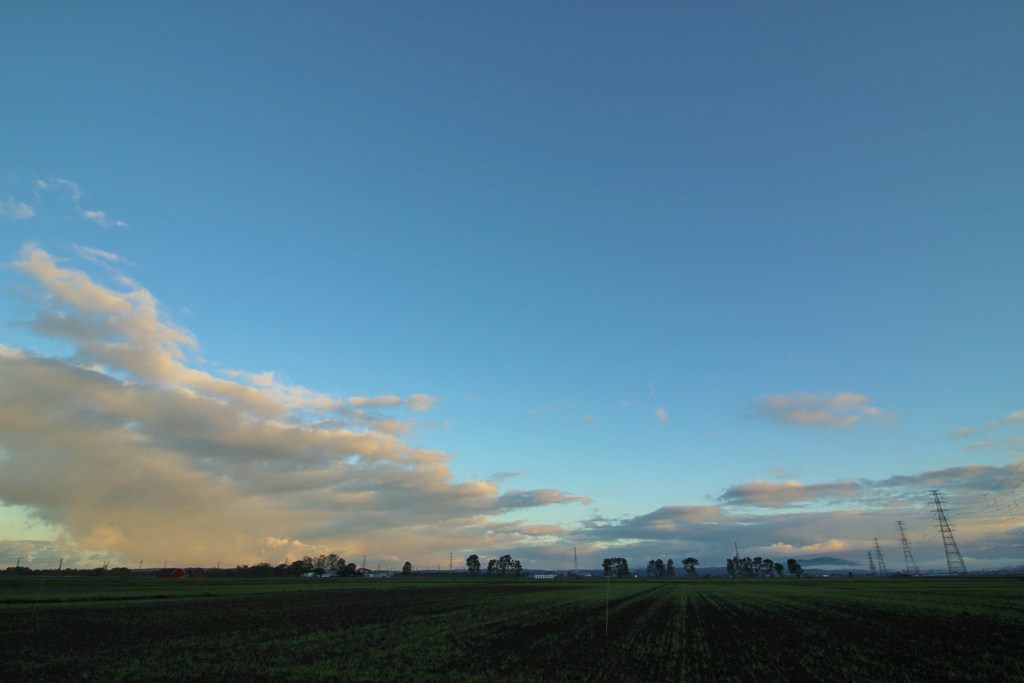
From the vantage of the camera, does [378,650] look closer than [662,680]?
No

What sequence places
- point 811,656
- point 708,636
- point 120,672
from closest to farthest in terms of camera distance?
point 120,672, point 811,656, point 708,636

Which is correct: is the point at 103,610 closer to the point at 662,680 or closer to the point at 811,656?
the point at 662,680

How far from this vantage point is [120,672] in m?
18.8

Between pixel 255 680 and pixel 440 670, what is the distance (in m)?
5.83

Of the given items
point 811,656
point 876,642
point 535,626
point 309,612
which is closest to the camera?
point 811,656

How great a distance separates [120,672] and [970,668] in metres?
29.2

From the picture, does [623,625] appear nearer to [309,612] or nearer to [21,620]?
[309,612]

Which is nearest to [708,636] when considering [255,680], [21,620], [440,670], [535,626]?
[535,626]

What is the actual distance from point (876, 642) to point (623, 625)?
13.3 metres

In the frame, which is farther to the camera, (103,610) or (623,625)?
(103,610)

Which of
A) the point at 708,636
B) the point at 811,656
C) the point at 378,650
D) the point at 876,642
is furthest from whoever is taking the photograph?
the point at 708,636

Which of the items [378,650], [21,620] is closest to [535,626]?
[378,650]

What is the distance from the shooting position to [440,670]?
62.5ft

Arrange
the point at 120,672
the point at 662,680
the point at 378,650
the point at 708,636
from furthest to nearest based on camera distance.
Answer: the point at 708,636 < the point at 378,650 < the point at 120,672 < the point at 662,680
